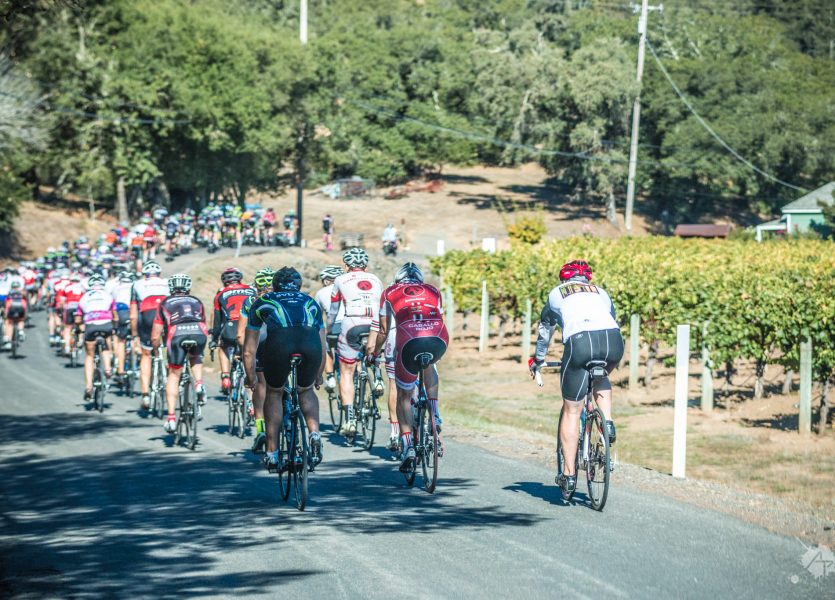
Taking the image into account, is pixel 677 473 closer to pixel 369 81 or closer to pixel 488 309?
pixel 488 309

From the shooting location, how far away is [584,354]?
994cm

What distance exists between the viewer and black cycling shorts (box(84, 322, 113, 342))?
18953mm

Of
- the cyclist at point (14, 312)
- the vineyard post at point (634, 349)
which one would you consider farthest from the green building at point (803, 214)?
the cyclist at point (14, 312)

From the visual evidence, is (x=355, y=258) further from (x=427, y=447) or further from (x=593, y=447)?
(x=593, y=447)

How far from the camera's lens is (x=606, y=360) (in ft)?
32.7

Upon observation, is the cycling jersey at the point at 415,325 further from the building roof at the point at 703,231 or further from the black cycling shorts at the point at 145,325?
the building roof at the point at 703,231

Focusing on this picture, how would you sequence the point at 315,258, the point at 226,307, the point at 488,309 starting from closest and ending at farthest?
the point at 226,307 → the point at 488,309 → the point at 315,258

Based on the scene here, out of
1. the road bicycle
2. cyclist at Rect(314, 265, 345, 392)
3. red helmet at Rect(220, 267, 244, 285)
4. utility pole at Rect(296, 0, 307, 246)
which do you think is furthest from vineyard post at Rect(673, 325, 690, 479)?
utility pole at Rect(296, 0, 307, 246)

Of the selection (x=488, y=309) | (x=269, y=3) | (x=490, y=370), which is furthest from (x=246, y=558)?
(x=269, y=3)

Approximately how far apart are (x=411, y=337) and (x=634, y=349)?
516 inches

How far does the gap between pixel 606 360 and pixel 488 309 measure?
23.7m

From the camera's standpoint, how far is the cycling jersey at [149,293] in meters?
17.3

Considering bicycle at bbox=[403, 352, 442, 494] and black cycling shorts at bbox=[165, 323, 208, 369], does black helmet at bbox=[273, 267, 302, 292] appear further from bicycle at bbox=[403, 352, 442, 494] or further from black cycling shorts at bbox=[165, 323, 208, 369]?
black cycling shorts at bbox=[165, 323, 208, 369]

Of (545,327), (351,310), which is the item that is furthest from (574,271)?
(351,310)
